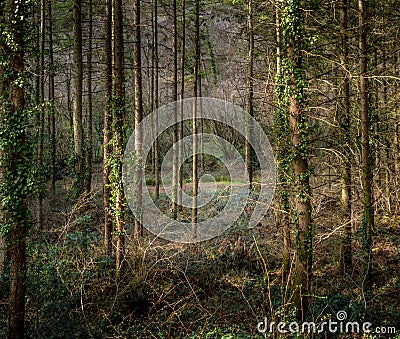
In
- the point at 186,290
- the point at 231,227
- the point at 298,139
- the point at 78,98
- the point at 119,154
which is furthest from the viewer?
the point at 231,227

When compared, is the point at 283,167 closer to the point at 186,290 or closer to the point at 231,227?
the point at 186,290

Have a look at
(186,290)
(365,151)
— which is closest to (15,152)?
(186,290)

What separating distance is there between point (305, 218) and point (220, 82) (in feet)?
75.6

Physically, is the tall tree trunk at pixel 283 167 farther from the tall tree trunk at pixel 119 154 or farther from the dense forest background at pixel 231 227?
the tall tree trunk at pixel 119 154

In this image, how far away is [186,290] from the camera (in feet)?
32.8

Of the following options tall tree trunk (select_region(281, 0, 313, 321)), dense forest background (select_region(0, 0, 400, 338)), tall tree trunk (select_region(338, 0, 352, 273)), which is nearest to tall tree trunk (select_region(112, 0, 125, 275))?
dense forest background (select_region(0, 0, 400, 338))

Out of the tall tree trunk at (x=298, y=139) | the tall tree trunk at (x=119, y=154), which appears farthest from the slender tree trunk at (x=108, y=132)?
the tall tree trunk at (x=298, y=139)

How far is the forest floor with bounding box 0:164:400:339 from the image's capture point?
753cm

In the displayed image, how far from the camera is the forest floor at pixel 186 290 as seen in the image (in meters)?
7.53

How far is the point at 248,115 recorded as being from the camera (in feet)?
47.4

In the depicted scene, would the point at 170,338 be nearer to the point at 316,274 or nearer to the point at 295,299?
the point at 295,299

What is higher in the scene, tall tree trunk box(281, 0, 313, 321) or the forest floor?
tall tree trunk box(281, 0, 313, 321)

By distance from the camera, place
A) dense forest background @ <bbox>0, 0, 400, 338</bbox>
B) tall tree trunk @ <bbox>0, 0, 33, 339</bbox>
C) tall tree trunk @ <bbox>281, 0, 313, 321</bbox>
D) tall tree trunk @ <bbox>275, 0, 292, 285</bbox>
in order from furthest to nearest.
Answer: tall tree trunk @ <bbox>275, 0, 292, 285</bbox> < tall tree trunk @ <bbox>281, 0, 313, 321</bbox> < dense forest background @ <bbox>0, 0, 400, 338</bbox> < tall tree trunk @ <bbox>0, 0, 33, 339</bbox>

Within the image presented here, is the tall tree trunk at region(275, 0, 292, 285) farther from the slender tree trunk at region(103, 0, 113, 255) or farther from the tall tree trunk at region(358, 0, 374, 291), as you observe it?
the slender tree trunk at region(103, 0, 113, 255)
